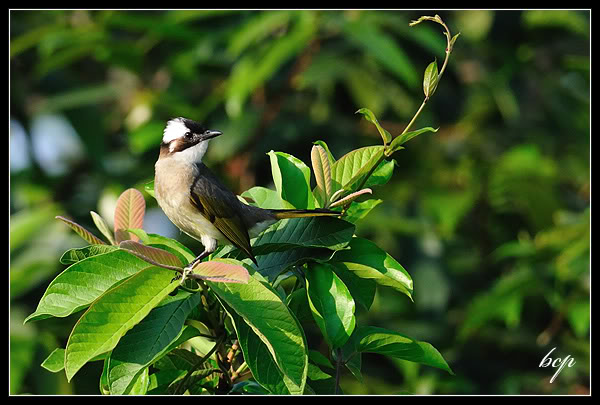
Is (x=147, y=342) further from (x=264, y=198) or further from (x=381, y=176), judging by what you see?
(x=381, y=176)

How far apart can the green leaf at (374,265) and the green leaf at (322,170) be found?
0.14m

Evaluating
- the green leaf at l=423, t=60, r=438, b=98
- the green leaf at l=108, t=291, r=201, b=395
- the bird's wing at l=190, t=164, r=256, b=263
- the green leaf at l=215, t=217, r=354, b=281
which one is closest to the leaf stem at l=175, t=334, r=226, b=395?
the green leaf at l=108, t=291, r=201, b=395

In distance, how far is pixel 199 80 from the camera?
629 cm

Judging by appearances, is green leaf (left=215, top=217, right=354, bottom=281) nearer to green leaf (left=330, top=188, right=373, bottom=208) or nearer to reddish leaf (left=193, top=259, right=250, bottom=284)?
green leaf (left=330, top=188, right=373, bottom=208)

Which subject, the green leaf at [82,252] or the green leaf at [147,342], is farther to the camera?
the green leaf at [82,252]

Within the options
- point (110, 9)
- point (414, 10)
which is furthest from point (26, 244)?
point (414, 10)

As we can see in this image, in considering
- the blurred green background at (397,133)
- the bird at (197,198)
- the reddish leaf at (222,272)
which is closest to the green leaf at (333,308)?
the reddish leaf at (222,272)

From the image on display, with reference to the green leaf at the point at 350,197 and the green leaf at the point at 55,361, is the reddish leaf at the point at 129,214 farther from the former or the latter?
the green leaf at the point at 350,197

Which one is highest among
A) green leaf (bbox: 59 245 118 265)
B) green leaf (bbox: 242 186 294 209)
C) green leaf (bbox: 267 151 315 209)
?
green leaf (bbox: 267 151 315 209)

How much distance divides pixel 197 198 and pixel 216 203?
0.09 meters

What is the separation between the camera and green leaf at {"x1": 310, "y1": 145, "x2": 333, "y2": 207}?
189 cm

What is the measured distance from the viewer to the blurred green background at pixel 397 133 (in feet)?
16.7

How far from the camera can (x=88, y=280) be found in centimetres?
176

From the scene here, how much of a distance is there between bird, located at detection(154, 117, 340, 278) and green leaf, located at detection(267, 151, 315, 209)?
0.18 meters
